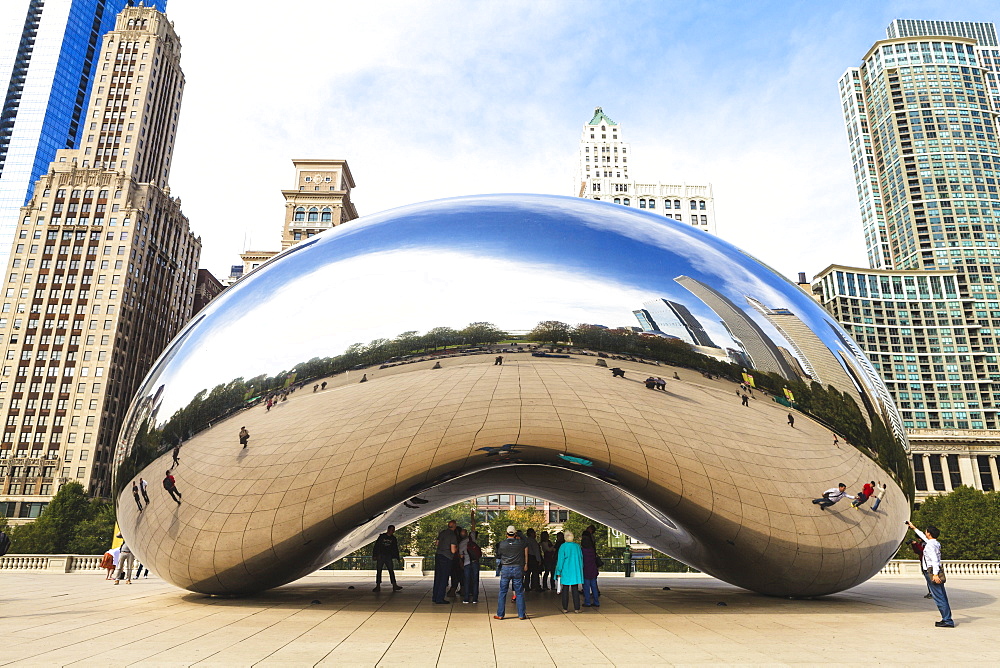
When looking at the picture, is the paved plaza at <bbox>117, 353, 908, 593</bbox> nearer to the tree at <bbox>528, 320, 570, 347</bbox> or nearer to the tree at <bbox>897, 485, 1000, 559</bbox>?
the tree at <bbox>528, 320, 570, 347</bbox>

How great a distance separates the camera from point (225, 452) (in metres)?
7.99

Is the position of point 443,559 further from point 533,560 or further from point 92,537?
point 92,537

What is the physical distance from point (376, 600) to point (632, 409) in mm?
6910

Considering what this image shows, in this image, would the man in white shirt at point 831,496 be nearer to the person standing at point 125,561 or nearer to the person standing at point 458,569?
the person standing at point 458,569

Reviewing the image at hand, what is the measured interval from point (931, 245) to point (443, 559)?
542ft

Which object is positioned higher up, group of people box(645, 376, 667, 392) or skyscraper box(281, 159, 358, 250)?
skyscraper box(281, 159, 358, 250)

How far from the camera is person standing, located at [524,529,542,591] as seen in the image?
1355 centimetres

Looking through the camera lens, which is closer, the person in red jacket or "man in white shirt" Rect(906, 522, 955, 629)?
"man in white shirt" Rect(906, 522, 955, 629)

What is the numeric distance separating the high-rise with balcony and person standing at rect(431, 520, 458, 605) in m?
117

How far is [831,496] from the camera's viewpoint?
8398mm

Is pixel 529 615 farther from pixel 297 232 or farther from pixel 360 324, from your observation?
pixel 297 232

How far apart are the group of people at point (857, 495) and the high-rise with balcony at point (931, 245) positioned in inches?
4559

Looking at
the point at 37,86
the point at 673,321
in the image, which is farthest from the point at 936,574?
the point at 37,86

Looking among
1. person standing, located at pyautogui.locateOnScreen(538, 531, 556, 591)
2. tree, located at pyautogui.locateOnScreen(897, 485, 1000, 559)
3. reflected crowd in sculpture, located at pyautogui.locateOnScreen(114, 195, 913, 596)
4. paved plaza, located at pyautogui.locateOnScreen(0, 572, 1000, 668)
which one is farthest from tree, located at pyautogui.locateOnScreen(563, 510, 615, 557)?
reflected crowd in sculpture, located at pyautogui.locateOnScreen(114, 195, 913, 596)
